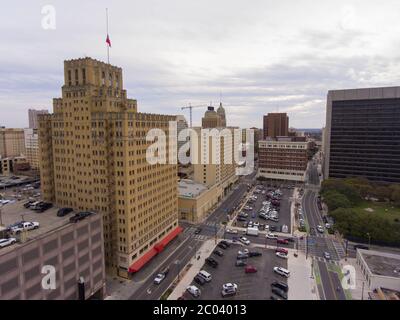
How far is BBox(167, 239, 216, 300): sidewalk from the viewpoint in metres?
48.4

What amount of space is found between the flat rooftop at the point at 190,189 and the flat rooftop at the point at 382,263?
1863 inches

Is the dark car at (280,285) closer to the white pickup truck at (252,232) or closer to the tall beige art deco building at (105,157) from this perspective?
the white pickup truck at (252,232)

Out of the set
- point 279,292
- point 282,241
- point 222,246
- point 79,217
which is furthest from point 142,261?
point 282,241

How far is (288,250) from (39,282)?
52060 mm

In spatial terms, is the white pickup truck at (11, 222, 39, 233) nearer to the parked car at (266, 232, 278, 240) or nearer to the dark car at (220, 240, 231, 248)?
the dark car at (220, 240, 231, 248)

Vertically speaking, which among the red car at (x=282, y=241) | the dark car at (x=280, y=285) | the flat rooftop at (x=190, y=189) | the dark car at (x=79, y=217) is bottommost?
the dark car at (x=280, y=285)

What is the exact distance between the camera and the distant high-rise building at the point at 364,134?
11438cm

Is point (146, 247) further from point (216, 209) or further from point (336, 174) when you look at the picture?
point (336, 174)

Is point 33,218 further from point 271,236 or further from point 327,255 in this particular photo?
point 327,255

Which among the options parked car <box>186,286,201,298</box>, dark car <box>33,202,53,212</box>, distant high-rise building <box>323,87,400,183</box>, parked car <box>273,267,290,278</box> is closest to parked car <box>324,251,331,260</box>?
parked car <box>273,267,290,278</box>

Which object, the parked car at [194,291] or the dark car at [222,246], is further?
the dark car at [222,246]

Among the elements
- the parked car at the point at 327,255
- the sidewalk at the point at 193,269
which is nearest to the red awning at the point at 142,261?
the sidewalk at the point at 193,269

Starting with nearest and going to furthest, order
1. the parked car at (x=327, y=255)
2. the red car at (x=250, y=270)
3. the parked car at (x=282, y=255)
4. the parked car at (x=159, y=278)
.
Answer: the parked car at (x=159, y=278) → the red car at (x=250, y=270) → the parked car at (x=327, y=255) → the parked car at (x=282, y=255)

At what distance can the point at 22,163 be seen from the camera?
508ft
